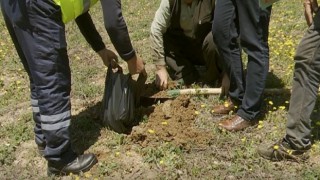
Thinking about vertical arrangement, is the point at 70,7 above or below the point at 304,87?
above

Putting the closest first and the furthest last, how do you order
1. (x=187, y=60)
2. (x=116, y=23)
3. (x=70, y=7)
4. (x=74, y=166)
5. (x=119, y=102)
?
(x=70, y=7), (x=116, y=23), (x=74, y=166), (x=119, y=102), (x=187, y=60)

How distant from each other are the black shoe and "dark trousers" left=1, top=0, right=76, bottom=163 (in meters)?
0.06

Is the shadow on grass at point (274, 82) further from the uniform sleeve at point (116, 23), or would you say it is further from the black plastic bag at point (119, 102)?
the uniform sleeve at point (116, 23)

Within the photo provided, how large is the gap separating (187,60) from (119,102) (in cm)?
139

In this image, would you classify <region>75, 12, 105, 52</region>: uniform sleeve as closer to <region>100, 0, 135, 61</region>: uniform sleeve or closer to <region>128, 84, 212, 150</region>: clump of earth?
<region>100, 0, 135, 61</region>: uniform sleeve

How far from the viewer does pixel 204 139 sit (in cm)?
397

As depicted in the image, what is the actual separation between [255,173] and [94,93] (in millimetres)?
2295

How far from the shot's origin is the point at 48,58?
11.0ft

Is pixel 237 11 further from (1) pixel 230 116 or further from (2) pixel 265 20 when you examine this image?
(1) pixel 230 116

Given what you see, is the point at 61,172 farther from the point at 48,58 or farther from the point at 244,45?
the point at 244,45


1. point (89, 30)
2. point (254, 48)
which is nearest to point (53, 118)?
point (89, 30)

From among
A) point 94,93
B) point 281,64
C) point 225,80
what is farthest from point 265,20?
point 94,93

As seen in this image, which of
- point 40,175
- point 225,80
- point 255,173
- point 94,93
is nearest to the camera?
point 255,173

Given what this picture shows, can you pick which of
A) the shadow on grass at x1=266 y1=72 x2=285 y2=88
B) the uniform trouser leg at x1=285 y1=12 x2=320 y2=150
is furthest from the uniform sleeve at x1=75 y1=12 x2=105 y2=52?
the shadow on grass at x1=266 y1=72 x2=285 y2=88
